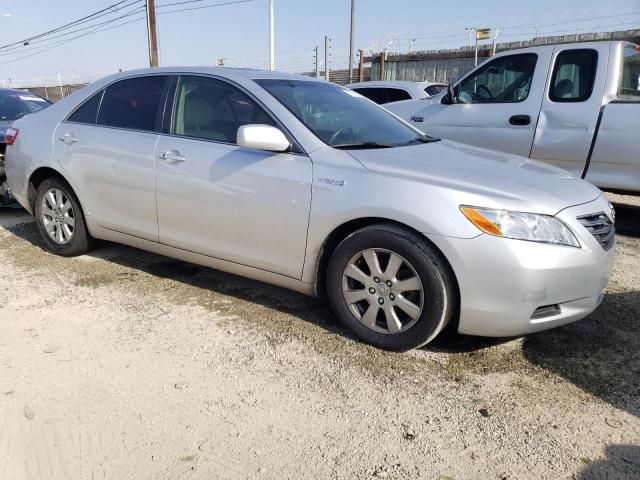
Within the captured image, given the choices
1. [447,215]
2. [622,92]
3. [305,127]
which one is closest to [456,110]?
[622,92]

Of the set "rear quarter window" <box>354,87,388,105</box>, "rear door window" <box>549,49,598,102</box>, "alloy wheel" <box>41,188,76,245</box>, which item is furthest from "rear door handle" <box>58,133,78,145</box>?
"rear quarter window" <box>354,87,388,105</box>

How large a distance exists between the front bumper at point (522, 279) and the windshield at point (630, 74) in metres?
3.57

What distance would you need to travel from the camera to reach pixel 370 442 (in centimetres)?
236

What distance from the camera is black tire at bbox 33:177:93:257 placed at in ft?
14.8

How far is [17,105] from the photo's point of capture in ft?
24.8

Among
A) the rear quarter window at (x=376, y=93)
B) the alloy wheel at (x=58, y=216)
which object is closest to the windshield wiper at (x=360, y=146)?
the alloy wheel at (x=58, y=216)

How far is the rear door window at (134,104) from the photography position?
4.05 m

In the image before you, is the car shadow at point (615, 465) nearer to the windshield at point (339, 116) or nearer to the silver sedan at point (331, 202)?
the silver sedan at point (331, 202)

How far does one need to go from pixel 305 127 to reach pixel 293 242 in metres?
0.74

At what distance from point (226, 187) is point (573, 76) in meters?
4.29

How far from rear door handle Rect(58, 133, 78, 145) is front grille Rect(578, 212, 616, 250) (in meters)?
3.80

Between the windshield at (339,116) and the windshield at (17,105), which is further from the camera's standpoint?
the windshield at (17,105)

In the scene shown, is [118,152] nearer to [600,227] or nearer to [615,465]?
[600,227]

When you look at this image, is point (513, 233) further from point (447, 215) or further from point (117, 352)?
point (117, 352)
